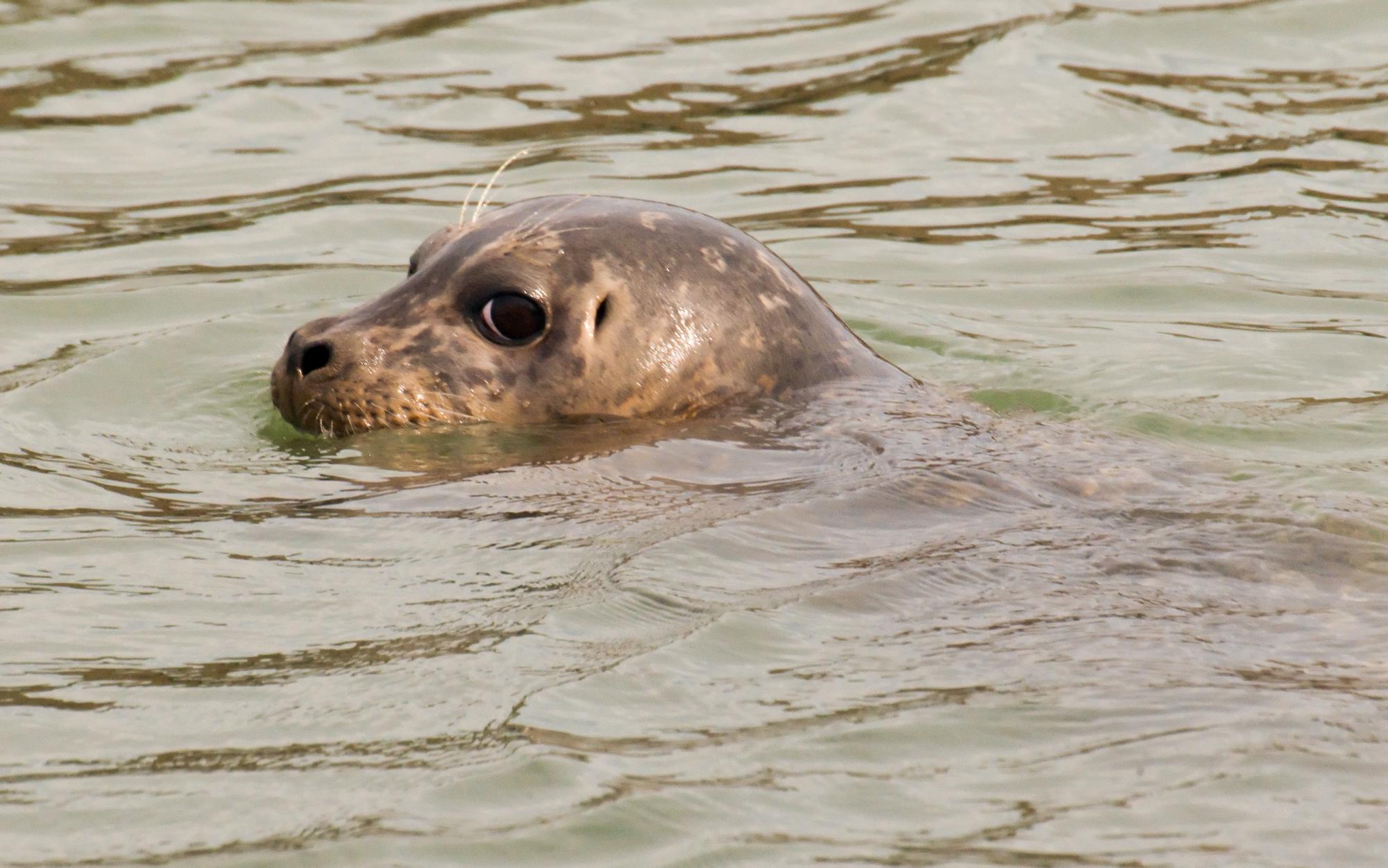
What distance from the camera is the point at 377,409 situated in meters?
6.72

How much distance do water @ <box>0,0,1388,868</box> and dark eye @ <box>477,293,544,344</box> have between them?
361 millimetres

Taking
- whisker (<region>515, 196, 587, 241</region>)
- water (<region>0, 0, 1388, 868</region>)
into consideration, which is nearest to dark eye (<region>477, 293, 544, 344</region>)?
whisker (<region>515, 196, 587, 241</region>)

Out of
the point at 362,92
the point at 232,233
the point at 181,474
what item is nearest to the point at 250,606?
the point at 181,474

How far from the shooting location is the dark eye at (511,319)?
678 centimetres

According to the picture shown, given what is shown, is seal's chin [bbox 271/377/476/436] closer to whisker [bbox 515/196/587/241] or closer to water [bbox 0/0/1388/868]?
water [bbox 0/0/1388/868]

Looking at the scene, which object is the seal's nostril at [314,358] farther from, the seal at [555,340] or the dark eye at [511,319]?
the dark eye at [511,319]

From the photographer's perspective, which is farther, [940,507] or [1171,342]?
[1171,342]

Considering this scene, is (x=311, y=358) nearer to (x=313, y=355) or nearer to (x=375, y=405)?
(x=313, y=355)

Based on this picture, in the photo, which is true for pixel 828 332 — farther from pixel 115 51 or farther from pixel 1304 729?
pixel 115 51

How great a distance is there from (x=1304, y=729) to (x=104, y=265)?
22.6 ft

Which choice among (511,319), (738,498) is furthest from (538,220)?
(738,498)

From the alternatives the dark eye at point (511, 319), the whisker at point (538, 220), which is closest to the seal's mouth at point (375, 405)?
the dark eye at point (511, 319)

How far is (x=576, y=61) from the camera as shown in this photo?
12.6 metres

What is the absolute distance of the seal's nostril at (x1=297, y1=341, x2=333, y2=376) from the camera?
6750mm
